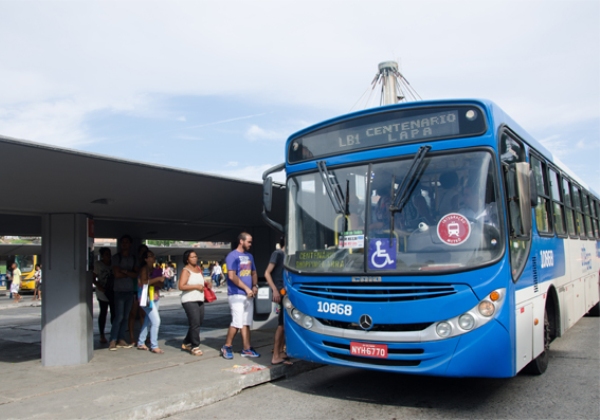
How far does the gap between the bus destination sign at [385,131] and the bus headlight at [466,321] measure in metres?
1.92

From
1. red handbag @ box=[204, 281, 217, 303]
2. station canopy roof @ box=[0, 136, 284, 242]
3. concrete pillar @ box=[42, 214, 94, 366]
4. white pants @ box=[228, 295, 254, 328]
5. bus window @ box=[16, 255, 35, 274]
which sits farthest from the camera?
bus window @ box=[16, 255, 35, 274]

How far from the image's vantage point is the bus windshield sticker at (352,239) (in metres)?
6.09

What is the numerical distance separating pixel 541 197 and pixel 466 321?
295 centimetres

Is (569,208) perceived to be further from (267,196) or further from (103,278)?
(103,278)

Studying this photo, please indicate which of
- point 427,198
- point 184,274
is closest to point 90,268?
point 184,274

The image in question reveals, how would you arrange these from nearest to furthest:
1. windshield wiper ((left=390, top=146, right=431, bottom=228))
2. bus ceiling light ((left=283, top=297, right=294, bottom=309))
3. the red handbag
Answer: windshield wiper ((left=390, top=146, right=431, bottom=228)) < bus ceiling light ((left=283, top=297, right=294, bottom=309)) < the red handbag

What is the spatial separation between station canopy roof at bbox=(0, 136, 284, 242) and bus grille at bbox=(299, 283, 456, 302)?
287cm

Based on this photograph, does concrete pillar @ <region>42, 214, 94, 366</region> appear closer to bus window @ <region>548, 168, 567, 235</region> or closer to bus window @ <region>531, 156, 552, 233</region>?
bus window @ <region>531, 156, 552, 233</region>

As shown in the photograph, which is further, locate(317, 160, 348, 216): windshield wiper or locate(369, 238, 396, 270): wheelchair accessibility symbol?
locate(317, 160, 348, 216): windshield wiper

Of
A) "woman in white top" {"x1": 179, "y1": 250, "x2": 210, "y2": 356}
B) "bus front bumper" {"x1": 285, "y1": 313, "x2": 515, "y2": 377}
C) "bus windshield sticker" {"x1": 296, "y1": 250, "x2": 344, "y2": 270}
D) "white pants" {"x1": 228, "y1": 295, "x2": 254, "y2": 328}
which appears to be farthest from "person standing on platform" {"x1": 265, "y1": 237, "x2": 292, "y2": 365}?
"bus front bumper" {"x1": 285, "y1": 313, "x2": 515, "y2": 377}

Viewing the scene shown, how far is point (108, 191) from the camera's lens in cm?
802

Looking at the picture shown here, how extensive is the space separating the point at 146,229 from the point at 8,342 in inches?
153

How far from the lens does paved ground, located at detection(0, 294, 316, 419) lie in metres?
5.96

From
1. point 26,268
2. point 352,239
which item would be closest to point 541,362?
point 352,239
